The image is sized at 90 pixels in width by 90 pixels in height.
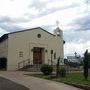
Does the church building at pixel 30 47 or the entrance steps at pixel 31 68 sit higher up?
the church building at pixel 30 47

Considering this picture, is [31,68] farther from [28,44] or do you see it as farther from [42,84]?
[42,84]

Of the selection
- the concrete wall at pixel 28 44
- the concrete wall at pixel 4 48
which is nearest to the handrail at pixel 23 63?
the concrete wall at pixel 28 44

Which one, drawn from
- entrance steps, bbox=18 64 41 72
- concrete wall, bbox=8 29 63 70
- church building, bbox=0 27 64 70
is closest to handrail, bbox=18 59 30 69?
church building, bbox=0 27 64 70

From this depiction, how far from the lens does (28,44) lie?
4238 cm

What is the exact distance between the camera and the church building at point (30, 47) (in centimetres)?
4075

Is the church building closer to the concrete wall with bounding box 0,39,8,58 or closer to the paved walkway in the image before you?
the concrete wall with bounding box 0,39,8,58

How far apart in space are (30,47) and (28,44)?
1.67 ft

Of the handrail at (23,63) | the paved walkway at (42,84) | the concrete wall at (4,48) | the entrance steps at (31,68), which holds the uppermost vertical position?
the concrete wall at (4,48)

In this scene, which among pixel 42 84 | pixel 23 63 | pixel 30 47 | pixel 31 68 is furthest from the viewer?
pixel 30 47

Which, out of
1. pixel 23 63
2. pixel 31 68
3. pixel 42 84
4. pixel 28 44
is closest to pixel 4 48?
pixel 28 44

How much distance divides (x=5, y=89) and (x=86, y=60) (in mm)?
8180

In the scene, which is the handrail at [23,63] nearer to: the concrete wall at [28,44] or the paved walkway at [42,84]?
the concrete wall at [28,44]

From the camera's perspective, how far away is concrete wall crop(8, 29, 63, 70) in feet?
134

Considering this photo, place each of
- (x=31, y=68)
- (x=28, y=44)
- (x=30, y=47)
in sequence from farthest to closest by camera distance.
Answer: (x=30, y=47), (x=28, y=44), (x=31, y=68)
